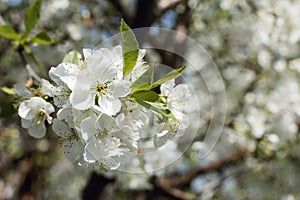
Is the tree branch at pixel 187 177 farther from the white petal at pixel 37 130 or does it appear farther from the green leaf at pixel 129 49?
the green leaf at pixel 129 49

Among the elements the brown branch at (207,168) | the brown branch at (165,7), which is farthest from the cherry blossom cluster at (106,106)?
the brown branch at (207,168)

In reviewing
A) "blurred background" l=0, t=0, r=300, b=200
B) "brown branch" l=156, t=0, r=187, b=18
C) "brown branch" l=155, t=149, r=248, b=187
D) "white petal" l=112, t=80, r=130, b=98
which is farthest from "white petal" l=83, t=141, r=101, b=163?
"brown branch" l=155, t=149, r=248, b=187

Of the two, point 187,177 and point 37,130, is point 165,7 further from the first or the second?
point 37,130

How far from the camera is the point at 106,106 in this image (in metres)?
0.85

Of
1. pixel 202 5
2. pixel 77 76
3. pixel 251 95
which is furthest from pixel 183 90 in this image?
pixel 251 95

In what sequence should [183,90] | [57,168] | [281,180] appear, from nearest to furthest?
[183,90] < [281,180] < [57,168]

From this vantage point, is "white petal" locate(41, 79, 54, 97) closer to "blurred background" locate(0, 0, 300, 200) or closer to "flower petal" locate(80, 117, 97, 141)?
"flower petal" locate(80, 117, 97, 141)

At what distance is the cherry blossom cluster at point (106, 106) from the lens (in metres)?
0.85

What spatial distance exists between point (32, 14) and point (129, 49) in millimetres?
458

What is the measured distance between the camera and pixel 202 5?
8.87ft

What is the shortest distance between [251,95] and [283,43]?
50cm

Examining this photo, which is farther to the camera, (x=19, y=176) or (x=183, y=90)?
(x=19, y=176)

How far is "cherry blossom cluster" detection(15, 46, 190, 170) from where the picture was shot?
847mm

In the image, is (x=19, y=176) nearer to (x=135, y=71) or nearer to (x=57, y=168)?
(x=57, y=168)
